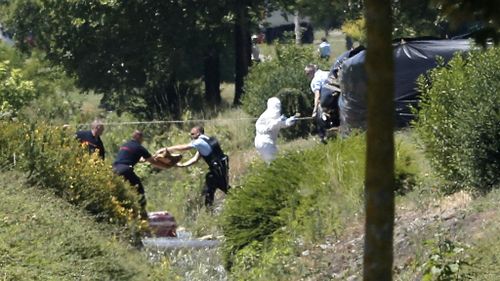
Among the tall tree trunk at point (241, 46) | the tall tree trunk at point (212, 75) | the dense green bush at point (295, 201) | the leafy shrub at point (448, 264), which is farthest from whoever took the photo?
the tall tree trunk at point (212, 75)

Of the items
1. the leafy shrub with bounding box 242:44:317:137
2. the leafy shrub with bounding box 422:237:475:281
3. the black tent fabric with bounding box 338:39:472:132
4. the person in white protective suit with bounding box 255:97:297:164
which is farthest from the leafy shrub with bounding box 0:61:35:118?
the leafy shrub with bounding box 422:237:475:281

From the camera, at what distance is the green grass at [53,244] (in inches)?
411

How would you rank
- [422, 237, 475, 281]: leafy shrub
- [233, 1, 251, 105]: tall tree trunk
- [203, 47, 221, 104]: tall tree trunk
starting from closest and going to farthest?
[422, 237, 475, 281]: leafy shrub → [233, 1, 251, 105]: tall tree trunk → [203, 47, 221, 104]: tall tree trunk

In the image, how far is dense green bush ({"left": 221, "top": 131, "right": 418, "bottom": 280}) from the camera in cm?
1382

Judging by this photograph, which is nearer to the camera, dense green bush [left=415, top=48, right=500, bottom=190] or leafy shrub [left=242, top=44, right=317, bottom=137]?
dense green bush [left=415, top=48, right=500, bottom=190]

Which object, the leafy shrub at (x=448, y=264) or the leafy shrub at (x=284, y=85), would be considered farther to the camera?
the leafy shrub at (x=284, y=85)

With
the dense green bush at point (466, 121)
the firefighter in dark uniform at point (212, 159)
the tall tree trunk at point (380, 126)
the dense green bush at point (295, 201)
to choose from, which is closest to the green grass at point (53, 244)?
the dense green bush at point (295, 201)

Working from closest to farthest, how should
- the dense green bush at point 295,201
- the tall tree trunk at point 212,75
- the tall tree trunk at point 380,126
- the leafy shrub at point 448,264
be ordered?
Answer: 1. the tall tree trunk at point 380,126
2. the leafy shrub at point 448,264
3. the dense green bush at point 295,201
4. the tall tree trunk at point 212,75

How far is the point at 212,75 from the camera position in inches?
1235

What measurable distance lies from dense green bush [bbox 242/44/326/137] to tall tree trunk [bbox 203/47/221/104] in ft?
11.7

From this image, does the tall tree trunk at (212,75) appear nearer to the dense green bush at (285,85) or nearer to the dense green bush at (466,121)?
the dense green bush at (285,85)

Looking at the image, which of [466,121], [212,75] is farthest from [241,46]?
[466,121]

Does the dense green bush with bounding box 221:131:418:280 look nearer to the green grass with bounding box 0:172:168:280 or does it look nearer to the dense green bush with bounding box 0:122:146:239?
the dense green bush with bounding box 0:122:146:239

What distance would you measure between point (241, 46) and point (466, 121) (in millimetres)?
18157
